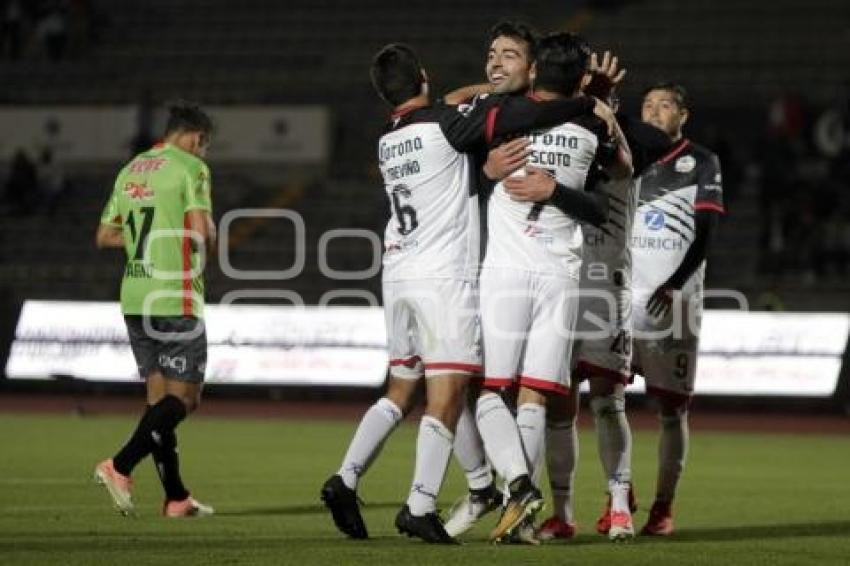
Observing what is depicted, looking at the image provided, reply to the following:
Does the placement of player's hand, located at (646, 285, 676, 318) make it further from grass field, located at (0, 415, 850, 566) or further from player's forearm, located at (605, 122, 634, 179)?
grass field, located at (0, 415, 850, 566)

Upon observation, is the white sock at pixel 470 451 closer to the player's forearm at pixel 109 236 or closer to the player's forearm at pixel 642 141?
the player's forearm at pixel 642 141

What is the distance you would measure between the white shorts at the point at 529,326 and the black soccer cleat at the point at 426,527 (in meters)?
0.73

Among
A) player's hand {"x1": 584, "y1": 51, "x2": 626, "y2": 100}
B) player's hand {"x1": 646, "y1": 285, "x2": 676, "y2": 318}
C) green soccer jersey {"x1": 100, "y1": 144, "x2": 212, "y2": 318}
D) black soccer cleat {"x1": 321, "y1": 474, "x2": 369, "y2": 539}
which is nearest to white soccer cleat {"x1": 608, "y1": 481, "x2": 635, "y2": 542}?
player's hand {"x1": 646, "y1": 285, "x2": 676, "y2": 318}

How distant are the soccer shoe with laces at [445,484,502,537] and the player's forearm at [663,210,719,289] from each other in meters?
1.74

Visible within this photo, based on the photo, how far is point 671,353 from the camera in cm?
1085

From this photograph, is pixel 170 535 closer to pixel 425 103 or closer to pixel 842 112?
pixel 425 103

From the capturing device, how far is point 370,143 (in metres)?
34.3

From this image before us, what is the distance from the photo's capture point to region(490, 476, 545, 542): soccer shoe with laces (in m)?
9.05

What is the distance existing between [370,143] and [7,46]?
7414mm

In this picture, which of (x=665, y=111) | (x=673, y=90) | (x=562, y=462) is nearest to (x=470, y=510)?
(x=562, y=462)

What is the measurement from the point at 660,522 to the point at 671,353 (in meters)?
1.05

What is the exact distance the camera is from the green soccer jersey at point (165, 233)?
11352mm

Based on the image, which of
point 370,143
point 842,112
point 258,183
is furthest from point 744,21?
point 258,183

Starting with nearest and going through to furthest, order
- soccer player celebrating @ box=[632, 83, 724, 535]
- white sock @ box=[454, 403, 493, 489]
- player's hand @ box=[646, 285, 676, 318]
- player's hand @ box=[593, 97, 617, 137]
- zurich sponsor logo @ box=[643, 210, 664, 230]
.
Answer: player's hand @ box=[593, 97, 617, 137] < white sock @ box=[454, 403, 493, 489] < player's hand @ box=[646, 285, 676, 318] < soccer player celebrating @ box=[632, 83, 724, 535] < zurich sponsor logo @ box=[643, 210, 664, 230]
